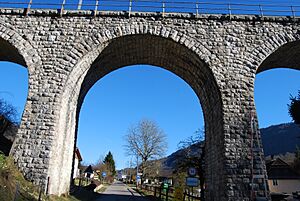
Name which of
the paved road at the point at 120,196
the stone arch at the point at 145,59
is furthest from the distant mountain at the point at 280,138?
the stone arch at the point at 145,59

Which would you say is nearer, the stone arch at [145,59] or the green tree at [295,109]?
the stone arch at [145,59]

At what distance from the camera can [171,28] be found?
12461 mm

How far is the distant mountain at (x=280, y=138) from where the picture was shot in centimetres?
10969

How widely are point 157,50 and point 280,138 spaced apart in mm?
124380

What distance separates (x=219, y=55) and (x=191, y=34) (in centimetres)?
157

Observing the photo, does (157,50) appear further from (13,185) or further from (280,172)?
(280,172)

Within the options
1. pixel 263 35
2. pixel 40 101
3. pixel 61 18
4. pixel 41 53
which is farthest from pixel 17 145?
pixel 263 35

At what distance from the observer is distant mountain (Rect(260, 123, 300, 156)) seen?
110 m

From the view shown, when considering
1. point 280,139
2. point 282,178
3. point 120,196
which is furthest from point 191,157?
point 280,139

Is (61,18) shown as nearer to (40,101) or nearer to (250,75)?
(40,101)

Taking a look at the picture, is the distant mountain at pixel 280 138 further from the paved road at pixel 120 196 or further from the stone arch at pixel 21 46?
the stone arch at pixel 21 46

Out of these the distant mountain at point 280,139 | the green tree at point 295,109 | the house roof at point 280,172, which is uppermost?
the distant mountain at point 280,139

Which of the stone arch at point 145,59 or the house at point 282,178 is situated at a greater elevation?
the stone arch at point 145,59

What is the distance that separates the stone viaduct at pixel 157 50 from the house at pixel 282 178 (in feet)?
93.0
